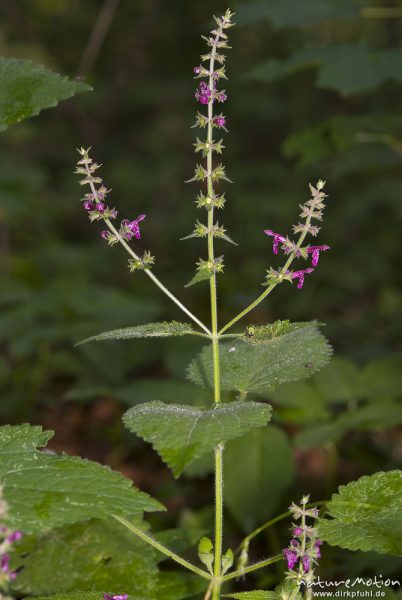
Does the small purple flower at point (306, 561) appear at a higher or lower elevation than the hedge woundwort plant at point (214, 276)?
lower

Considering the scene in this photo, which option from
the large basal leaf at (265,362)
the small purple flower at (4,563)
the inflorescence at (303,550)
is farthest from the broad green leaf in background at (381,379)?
the small purple flower at (4,563)

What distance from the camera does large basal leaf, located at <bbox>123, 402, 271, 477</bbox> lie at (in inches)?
56.1

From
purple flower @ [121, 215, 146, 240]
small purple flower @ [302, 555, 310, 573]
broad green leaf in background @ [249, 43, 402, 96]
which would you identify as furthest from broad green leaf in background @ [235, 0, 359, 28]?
small purple flower @ [302, 555, 310, 573]

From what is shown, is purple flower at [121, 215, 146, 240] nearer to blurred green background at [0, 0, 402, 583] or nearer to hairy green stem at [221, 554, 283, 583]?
hairy green stem at [221, 554, 283, 583]

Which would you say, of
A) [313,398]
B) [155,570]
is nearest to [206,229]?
[155,570]

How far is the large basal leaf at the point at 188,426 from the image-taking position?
4.67 feet

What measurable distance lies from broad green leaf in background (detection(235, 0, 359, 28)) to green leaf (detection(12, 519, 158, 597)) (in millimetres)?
2991

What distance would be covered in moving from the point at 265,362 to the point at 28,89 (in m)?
1.11

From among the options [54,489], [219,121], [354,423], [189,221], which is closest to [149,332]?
[54,489]

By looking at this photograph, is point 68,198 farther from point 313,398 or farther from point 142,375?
point 313,398

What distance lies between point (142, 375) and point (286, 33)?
6.81 metres

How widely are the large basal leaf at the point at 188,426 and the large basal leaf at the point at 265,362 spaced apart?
327mm

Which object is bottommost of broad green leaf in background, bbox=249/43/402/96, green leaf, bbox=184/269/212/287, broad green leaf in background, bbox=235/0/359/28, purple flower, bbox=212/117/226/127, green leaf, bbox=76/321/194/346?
green leaf, bbox=76/321/194/346

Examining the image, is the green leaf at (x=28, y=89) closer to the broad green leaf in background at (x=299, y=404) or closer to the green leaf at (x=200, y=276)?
the green leaf at (x=200, y=276)
